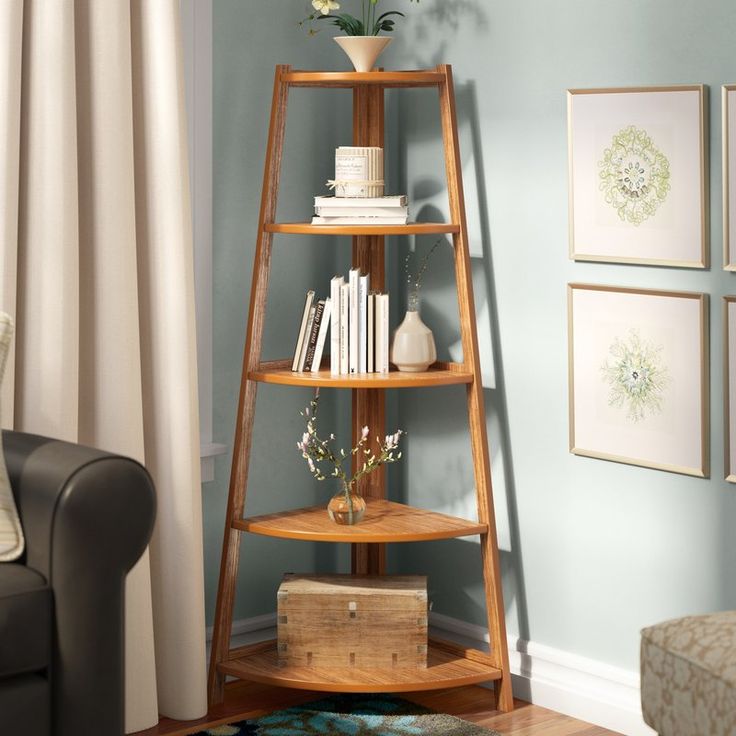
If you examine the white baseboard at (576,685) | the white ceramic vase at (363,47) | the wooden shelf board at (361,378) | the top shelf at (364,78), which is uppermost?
the white ceramic vase at (363,47)

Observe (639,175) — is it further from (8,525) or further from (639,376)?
(8,525)

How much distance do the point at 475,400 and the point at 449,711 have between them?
769 mm

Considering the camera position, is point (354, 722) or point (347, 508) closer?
point (354, 722)

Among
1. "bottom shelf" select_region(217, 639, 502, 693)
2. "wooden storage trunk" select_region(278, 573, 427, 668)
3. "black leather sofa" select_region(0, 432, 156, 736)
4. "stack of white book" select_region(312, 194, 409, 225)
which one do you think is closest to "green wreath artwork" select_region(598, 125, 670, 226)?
"stack of white book" select_region(312, 194, 409, 225)

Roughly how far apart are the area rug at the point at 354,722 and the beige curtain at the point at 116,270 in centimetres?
18

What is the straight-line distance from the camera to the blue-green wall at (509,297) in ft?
9.29

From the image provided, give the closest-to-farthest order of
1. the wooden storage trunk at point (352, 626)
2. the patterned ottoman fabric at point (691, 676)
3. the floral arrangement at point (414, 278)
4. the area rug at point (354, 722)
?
1. the patterned ottoman fabric at point (691, 676)
2. the area rug at point (354, 722)
3. the wooden storage trunk at point (352, 626)
4. the floral arrangement at point (414, 278)

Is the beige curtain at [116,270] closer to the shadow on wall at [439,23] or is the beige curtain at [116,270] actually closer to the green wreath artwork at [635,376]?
the shadow on wall at [439,23]

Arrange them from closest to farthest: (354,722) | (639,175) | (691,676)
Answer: (691,676) < (639,175) < (354,722)

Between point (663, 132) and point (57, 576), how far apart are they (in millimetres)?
1585

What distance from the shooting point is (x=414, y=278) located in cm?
348

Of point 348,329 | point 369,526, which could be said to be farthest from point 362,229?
point 369,526

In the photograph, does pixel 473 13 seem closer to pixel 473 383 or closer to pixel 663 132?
pixel 663 132

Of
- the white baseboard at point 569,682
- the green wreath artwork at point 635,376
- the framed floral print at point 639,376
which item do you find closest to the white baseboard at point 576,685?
the white baseboard at point 569,682
